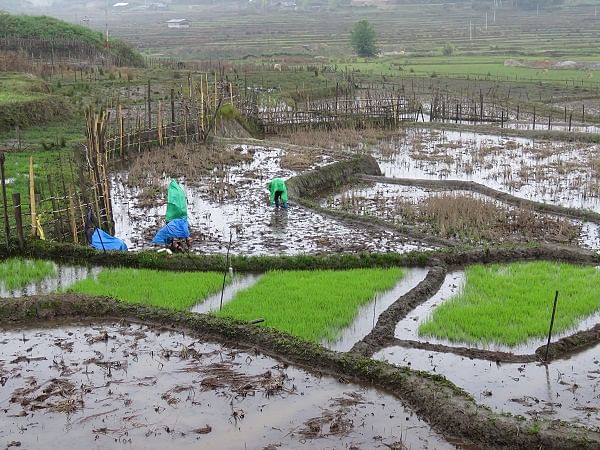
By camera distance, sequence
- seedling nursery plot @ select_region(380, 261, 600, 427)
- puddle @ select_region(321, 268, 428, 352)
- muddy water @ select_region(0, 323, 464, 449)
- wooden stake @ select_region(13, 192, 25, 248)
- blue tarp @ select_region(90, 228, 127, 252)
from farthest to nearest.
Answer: blue tarp @ select_region(90, 228, 127, 252) → wooden stake @ select_region(13, 192, 25, 248) → puddle @ select_region(321, 268, 428, 352) → seedling nursery plot @ select_region(380, 261, 600, 427) → muddy water @ select_region(0, 323, 464, 449)

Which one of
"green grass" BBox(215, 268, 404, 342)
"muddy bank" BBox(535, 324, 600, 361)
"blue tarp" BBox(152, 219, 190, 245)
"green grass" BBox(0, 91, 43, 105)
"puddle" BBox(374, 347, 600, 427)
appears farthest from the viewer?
"green grass" BBox(0, 91, 43, 105)

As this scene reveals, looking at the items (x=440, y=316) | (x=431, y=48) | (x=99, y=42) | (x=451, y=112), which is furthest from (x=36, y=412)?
(x=431, y=48)

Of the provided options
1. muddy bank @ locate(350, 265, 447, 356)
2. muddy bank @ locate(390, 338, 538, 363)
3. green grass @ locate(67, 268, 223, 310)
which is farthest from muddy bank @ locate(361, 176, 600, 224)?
green grass @ locate(67, 268, 223, 310)

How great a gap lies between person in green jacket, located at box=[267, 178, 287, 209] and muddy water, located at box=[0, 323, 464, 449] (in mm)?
5993

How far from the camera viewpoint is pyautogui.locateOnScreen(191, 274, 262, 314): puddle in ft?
29.3

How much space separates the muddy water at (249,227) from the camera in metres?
11.5

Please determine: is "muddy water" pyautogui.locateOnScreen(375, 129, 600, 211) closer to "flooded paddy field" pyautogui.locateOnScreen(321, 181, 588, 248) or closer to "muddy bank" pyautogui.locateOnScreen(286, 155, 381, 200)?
"muddy bank" pyautogui.locateOnScreen(286, 155, 381, 200)

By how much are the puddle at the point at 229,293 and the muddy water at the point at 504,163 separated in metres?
7.28

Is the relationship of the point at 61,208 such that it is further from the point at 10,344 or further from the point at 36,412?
the point at 36,412

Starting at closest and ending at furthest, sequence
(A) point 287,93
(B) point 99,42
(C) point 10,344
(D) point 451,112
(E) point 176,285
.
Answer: (C) point 10,344, (E) point 176,285, (D) point 451,112, (A) point 287,93, (B) point 99,42

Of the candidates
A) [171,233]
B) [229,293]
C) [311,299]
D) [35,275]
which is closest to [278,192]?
[171,233]

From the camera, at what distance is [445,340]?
805cm

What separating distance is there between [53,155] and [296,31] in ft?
200

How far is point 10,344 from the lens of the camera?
25.7ft
